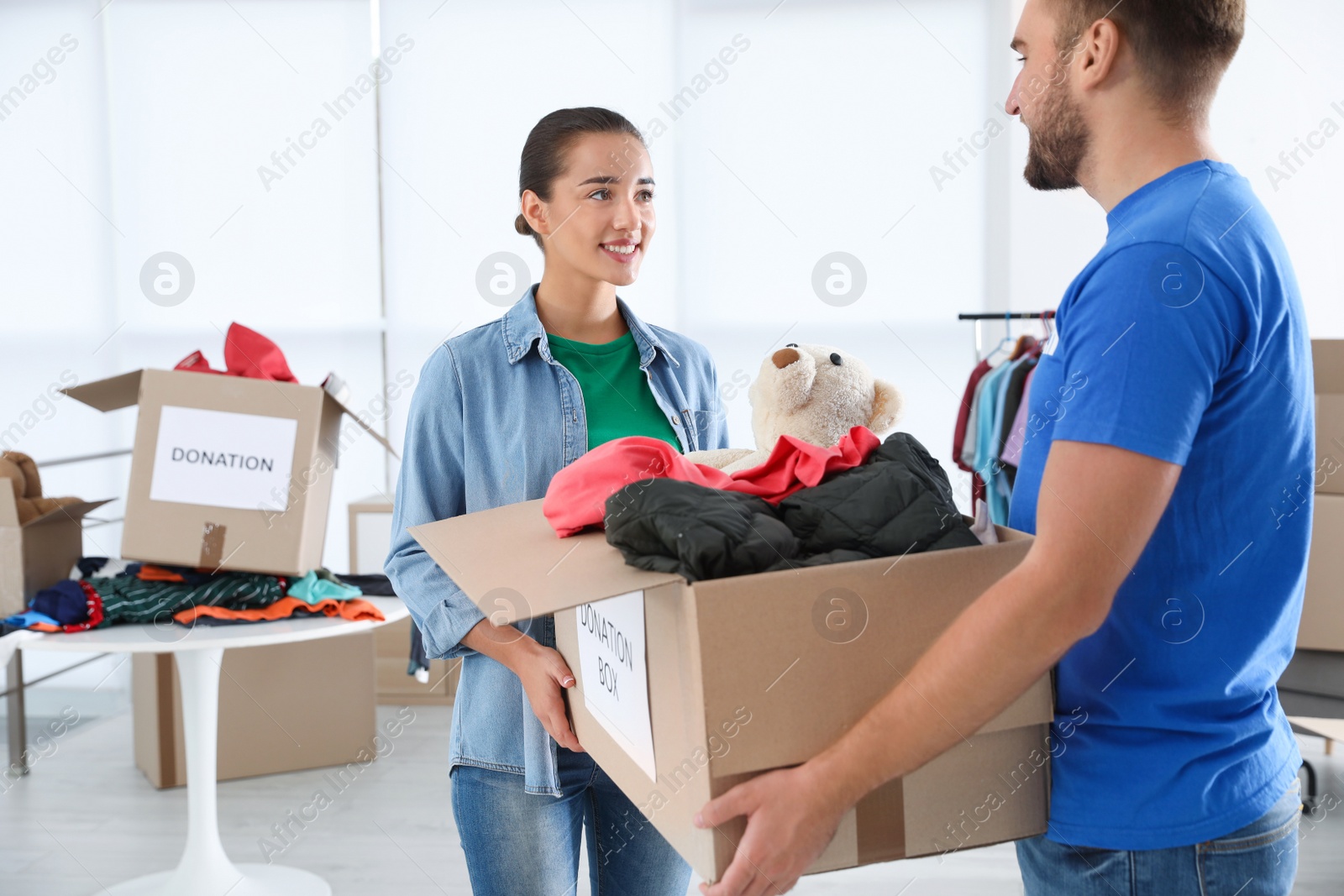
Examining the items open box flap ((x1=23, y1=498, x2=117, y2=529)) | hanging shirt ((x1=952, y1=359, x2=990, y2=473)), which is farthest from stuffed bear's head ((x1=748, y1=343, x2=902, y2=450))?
hanging shirt ((x1=952, y1=359, x2=990, y2=473))

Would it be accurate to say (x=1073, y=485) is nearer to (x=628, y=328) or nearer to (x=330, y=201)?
(x=628, y=328)

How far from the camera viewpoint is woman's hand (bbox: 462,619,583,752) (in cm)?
113

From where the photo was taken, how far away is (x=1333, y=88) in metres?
3.57

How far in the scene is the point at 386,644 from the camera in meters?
3.68

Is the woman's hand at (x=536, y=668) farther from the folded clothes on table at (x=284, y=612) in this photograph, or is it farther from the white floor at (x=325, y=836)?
the white floor at (x=325, y=836)

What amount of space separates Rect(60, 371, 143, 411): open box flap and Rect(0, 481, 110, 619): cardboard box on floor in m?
0.30

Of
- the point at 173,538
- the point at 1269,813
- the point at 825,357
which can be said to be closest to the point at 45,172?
the point at 173,538

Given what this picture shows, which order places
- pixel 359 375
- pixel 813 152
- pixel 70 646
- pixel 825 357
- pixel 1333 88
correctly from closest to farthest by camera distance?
pixel 825 357 < pixel 70 646 < pixel 1333 88 < pixel 813 152 < pixel 359 375

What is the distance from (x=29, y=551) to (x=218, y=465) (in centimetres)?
53

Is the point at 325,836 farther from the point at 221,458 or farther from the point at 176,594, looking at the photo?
the point at 221,458

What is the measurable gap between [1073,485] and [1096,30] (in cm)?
40

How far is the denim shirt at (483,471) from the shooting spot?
1275mm

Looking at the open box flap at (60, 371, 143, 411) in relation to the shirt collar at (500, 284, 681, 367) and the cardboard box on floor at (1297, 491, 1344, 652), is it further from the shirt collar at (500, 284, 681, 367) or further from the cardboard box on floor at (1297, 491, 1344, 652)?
the cardboard box on floor at (1297, 491, 1344, 652)

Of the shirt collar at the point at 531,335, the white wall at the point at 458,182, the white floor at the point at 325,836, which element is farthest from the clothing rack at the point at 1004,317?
the shirt collar at the point at 531,335
